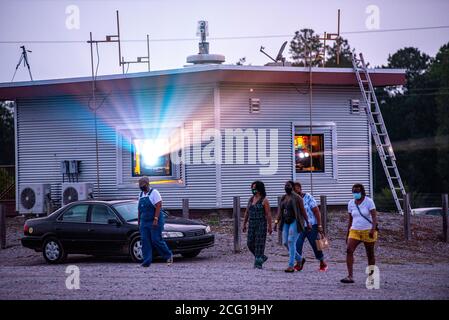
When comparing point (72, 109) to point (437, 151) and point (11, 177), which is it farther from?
point (437, 151)

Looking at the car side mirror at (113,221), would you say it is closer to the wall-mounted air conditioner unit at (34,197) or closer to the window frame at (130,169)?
the window frame at (130,169)

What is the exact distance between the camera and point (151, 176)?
80.8 ft

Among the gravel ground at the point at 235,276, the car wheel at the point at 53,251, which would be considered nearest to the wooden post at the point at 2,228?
the gravel ground at the point at 235,276

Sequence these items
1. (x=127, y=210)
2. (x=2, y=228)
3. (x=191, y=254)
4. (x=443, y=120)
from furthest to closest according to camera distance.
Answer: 1. (x=443, y=120)
2. (x=2, y=228)
3. (x=191, y=254)
4. (x=127, y=210)

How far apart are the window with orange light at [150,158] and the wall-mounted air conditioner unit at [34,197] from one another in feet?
10.0

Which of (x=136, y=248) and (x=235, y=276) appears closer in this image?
(x=235, y=276)

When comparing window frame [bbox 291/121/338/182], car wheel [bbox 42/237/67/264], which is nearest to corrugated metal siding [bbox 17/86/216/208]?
window frame [bbox 291/121/338/182]

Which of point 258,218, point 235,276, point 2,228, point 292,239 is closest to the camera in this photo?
point 235,276

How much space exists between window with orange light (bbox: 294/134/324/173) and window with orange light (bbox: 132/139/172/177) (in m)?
4.17

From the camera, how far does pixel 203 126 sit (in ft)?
78.4

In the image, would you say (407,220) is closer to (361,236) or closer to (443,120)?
(361,236)

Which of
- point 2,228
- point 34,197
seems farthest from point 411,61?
point 2,228

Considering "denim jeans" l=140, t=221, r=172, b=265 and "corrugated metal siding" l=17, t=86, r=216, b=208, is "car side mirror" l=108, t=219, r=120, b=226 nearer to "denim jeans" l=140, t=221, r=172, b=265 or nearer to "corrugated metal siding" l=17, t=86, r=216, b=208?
"denim jeans" l=140, t=221, r=172, b=265

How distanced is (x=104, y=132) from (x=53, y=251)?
799 centimetres
